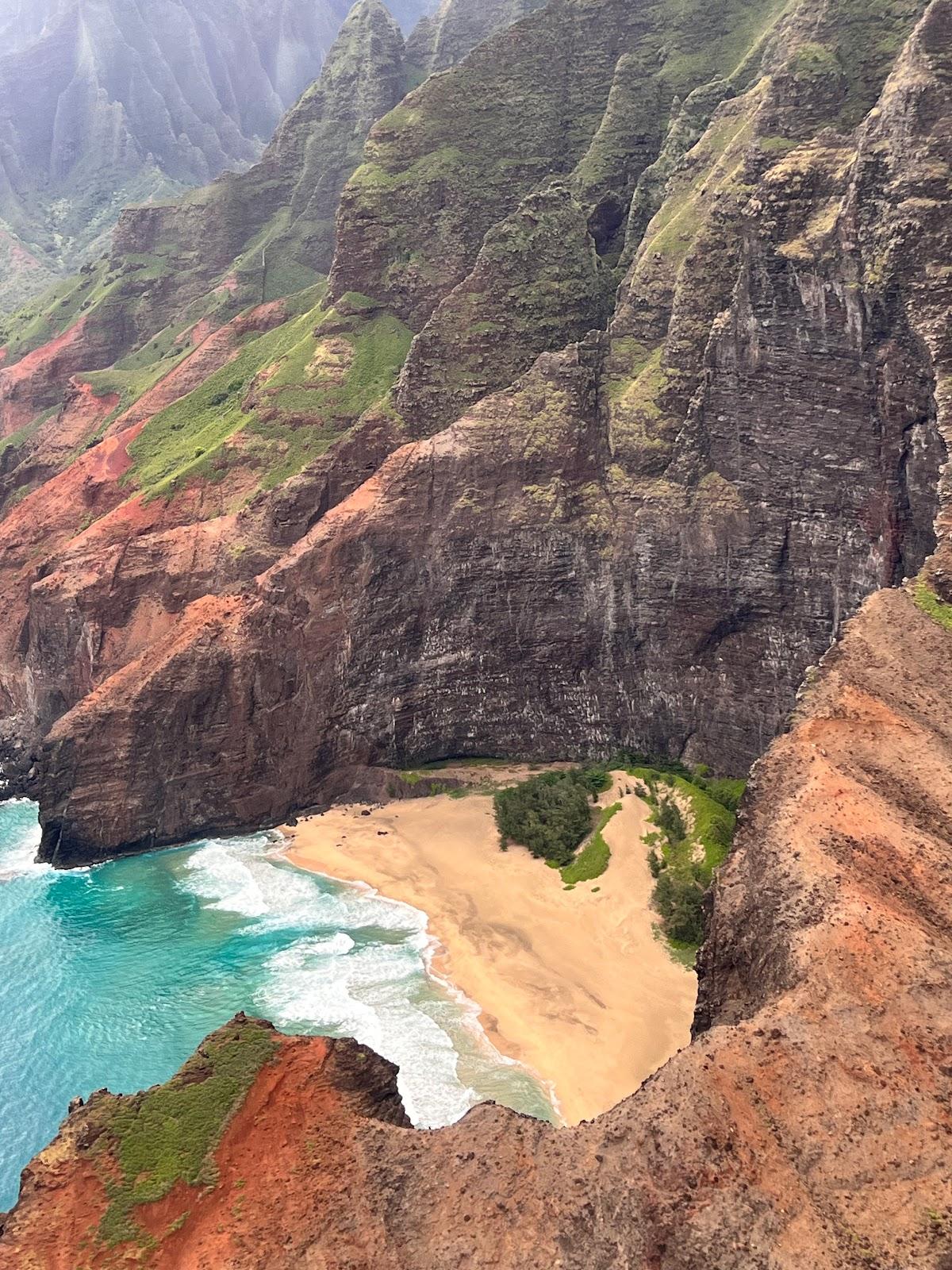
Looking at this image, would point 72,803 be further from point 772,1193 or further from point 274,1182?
point 772,1193

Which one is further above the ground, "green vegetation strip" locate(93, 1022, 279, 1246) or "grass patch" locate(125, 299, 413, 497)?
"grass patch" locate(125, 299, 413, 497)

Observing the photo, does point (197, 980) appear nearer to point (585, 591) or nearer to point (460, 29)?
point (585, 591)

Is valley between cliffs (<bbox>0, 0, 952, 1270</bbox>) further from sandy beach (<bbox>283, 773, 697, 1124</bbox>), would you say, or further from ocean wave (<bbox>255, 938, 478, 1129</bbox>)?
ocean wave (<bbox>255, 938, 478, 1129</bbox>)

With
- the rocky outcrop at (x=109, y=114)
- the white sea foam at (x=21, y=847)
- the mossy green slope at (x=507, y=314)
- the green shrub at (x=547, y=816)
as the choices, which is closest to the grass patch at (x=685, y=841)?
the green shrub at (x=547, y=816)

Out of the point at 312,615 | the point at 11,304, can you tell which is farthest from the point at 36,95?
the point at 312,615

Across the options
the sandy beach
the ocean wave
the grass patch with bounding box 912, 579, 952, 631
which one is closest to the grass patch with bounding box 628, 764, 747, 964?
the sandy beach

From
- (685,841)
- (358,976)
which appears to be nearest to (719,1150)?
(358,976)

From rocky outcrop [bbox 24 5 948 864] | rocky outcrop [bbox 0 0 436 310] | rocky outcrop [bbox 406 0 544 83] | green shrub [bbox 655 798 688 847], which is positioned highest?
rocky outcrop [bbox 0 0 436 310]
